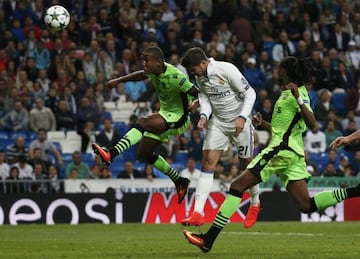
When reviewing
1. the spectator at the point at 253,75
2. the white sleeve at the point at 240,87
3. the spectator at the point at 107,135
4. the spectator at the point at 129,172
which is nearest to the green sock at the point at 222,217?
the white sleeve at the point at 240,87

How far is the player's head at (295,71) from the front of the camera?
45.3ft

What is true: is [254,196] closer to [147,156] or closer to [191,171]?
[147,156]

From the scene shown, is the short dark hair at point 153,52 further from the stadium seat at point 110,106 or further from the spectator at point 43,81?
the stadium seat at point 110,106

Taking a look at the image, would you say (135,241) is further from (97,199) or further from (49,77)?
(49,77)

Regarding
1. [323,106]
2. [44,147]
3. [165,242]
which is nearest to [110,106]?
[44,147]

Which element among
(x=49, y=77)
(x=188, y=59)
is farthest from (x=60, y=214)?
(x=188, y=59)

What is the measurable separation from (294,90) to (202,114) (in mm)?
2021

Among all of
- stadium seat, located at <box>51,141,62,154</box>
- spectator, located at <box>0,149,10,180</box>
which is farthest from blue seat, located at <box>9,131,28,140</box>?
spectator, located at <box>0,149,10,180</box>

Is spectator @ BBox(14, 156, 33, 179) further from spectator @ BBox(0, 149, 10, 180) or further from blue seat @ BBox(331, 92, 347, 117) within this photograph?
blue seat @ BBox(331, 92, 347, 117)

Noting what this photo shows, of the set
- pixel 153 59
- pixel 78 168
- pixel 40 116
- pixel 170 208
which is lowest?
pixel 170 208

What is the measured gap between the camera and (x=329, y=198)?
46.5ft

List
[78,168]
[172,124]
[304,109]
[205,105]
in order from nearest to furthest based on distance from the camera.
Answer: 1. [304,109]
2. [205,105]
3. [172,124]
4. [78,168]

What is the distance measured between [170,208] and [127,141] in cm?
798

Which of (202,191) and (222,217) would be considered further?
(202,191)
